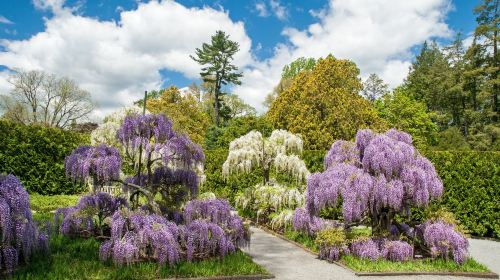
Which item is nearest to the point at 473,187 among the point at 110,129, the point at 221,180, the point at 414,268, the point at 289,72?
the point at 414,268

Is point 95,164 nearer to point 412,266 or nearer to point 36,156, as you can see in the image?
point 412,266

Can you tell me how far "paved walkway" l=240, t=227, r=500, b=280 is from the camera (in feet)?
25.5

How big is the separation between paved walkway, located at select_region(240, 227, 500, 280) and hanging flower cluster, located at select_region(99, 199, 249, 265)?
870mm

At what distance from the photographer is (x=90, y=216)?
830 centimetres

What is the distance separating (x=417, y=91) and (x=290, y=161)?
39793 mm

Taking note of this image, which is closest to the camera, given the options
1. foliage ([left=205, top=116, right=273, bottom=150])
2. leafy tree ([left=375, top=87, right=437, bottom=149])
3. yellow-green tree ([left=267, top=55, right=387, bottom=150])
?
yellow-green tree ([left=267, top=55, right=387, bottom=150])

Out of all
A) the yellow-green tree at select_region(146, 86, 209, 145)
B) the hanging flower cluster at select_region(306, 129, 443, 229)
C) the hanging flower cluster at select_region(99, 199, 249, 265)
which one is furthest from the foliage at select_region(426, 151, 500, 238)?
the yellow-green tree at select_region(146, 86, 209, 145)

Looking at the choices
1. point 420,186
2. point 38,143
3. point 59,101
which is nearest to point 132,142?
point 420,186

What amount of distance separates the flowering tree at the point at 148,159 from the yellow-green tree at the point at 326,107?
18.6 meters

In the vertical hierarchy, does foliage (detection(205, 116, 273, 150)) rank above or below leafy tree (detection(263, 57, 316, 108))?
below

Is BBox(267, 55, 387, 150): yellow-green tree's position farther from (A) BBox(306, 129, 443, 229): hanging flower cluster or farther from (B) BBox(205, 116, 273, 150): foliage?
(A) BBox(306, 129, 443, 229): hanging flower cluster

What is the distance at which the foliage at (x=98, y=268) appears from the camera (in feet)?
21.0

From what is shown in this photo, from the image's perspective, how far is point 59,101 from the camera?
1681 inches

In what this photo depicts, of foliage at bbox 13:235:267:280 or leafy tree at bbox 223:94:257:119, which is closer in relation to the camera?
foliage at bbox 13:235:267:280
